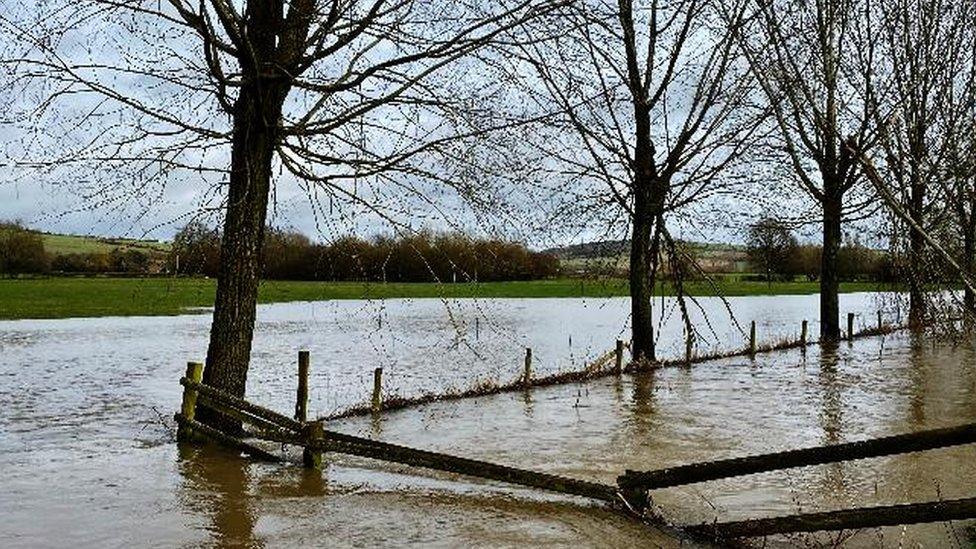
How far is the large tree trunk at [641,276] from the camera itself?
2367cm

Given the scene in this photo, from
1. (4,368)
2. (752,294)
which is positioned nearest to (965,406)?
(4,368)

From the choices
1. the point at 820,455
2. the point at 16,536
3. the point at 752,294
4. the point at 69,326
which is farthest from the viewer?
the point at 752,294

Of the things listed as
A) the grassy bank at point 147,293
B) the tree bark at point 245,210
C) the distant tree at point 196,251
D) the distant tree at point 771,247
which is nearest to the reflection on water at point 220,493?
the tree bark at point 245,210

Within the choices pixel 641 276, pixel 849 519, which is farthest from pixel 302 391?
pixel 641 276

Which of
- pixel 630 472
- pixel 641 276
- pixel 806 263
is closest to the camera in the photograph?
pixel 630 472

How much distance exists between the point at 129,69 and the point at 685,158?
15.5 metres

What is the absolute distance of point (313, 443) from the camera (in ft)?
37.0

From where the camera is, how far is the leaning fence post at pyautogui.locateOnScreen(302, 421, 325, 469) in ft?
37.1

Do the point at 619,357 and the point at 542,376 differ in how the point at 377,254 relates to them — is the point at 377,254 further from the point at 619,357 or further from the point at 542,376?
the point at 619,357

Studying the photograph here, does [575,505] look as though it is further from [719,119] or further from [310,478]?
[719,119]

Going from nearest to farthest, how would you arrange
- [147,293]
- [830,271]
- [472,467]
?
[472,467], [830,271], [147,293]

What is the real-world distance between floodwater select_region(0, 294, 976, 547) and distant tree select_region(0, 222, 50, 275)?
53552mm

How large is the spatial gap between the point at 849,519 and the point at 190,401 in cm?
933

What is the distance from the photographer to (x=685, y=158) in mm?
23438
